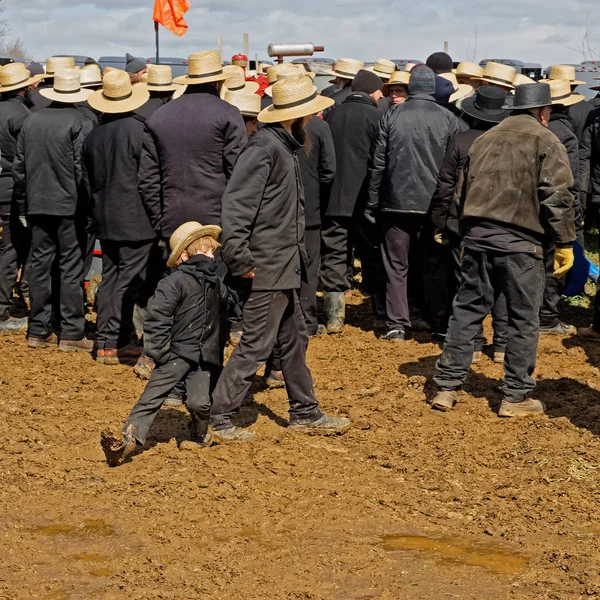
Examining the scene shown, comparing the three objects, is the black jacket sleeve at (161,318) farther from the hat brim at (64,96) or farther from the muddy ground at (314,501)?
the hat brim at (64,96)

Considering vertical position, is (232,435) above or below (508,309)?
below

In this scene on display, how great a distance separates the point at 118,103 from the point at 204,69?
1.08 metres

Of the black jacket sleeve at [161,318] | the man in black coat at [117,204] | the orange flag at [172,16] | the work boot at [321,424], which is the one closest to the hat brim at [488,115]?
the man in black coat at [117,204]

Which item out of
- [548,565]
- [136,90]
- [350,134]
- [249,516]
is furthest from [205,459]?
[350,134]

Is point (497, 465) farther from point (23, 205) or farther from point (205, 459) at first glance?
point (23, 205)

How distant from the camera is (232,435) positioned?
6.72 m

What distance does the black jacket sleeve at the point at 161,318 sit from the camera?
6.20m

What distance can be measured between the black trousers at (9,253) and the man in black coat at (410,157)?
354 centimetres

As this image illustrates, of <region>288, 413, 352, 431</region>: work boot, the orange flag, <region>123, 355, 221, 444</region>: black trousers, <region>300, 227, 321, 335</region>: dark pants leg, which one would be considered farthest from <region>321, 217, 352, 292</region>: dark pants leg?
the orange flag

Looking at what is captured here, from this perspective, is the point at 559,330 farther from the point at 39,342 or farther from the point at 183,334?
the point at 39,342

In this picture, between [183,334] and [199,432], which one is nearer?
[183,334]

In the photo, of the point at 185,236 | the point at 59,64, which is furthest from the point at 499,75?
the point at 185,236

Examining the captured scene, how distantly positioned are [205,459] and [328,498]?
0.96 metres

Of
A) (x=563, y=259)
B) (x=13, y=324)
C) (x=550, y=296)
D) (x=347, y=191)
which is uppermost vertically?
(x=563, y=259)
